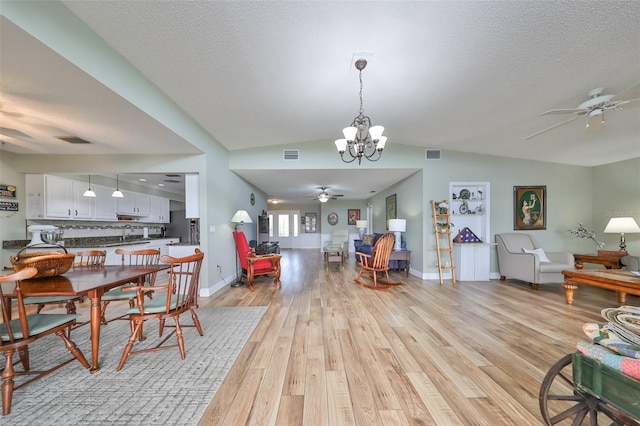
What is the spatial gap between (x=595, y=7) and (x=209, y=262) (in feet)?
17.1

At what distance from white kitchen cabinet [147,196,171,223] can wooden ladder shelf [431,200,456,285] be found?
746 cm

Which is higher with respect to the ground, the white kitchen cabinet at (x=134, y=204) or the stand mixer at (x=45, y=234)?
the white kitchen cabinet at (x=134, y=204)

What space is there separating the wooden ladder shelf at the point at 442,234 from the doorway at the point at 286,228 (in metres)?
7.38

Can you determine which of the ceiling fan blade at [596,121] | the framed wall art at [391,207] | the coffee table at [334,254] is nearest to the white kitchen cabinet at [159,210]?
the coffee table at [334,254]

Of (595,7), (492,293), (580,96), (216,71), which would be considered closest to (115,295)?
(216,71)

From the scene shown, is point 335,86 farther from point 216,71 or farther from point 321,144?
point 321,144

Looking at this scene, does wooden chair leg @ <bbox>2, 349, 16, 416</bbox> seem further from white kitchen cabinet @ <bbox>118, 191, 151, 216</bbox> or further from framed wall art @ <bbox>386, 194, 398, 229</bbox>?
framed wall art @ <bbox>386, 194, 398, 229</bbox>

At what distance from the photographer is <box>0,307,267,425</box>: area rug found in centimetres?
145

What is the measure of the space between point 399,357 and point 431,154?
14.0 feet

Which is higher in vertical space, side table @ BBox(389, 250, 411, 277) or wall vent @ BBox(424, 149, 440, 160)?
wall vent @ BBox(424, 149, 440, 160)

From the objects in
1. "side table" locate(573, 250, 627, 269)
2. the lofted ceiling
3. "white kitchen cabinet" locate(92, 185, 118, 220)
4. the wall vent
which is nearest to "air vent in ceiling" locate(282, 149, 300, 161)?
the lofted ceiling

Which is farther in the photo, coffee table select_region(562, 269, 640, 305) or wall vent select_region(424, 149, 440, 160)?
wall vent select_region(424, 149, 440, 160)

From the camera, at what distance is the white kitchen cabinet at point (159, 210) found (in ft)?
22.4

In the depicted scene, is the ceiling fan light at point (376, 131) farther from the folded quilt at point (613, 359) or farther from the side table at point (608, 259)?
the side table at point (608, 259)
